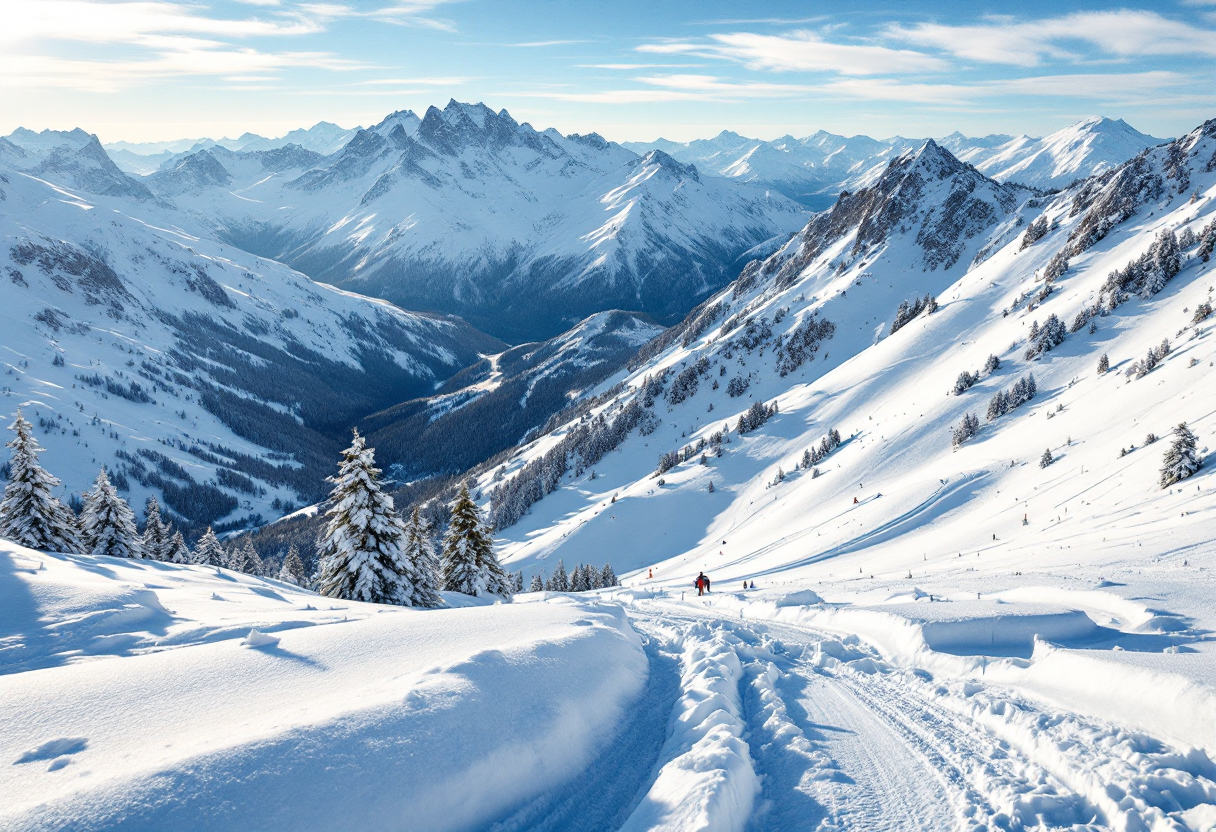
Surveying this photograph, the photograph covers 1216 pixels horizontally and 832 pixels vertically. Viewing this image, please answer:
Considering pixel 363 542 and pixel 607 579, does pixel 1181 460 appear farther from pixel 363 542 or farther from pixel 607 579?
pixel 607 579

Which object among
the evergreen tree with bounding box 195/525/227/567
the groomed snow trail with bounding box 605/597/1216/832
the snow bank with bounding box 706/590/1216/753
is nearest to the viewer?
the groomed snow trail with bounding box 605/597/1216/832

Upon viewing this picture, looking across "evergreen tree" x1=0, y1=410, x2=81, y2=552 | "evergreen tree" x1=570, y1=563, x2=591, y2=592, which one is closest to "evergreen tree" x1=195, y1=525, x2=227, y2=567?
"evergreen tree" x1=0, y1=410, x2=81, y2=552

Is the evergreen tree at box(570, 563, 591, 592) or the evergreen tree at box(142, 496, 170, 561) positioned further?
the evergreen tree at box(570, 563, 591, 592)

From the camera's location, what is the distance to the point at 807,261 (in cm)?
15825

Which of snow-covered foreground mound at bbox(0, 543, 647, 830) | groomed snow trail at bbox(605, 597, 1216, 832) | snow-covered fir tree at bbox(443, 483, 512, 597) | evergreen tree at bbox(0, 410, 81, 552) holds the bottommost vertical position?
groomed snow trail at bbox(605, 597, 1216, 832)

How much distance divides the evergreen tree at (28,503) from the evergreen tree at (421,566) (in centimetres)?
1982

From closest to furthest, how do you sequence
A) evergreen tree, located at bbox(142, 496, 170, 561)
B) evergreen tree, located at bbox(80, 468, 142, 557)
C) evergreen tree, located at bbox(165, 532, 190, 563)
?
evergreen tree, located at bbox(80, 468, 142, 557) → evergreen tree, located at bbox(142, 496, 170, 561) → evergreen tree, located at bbox(165, 532, 190, 563)

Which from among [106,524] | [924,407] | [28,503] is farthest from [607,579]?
[924,407]

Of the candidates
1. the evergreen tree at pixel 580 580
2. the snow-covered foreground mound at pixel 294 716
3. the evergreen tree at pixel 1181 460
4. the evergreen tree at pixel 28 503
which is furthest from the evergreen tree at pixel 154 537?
the evergreen tree at pixel 1181 460

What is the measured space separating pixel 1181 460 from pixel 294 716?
1401 inches

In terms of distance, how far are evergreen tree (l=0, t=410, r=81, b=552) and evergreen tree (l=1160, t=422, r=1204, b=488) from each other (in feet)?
185

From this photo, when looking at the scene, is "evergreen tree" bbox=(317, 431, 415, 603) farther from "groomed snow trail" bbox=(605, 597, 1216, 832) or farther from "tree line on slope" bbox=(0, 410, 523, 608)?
"groomed snow trail" bbox=(605, 597, 1216, 832)

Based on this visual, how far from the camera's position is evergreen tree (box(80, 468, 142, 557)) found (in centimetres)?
3847

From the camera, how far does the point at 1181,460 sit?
88.2ft
